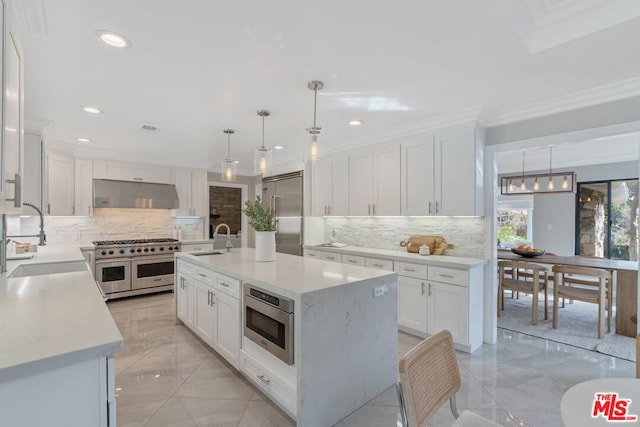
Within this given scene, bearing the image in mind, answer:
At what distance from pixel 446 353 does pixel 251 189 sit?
21.1 feet

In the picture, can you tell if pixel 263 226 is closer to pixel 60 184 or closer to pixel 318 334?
pixel 318 334

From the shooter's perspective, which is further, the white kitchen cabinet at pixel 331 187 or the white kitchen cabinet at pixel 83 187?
the white kitchen cabinet at pixel 83 187

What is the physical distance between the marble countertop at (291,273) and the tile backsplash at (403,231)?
1665 millimetres

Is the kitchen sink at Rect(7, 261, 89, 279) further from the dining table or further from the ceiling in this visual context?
the dining table

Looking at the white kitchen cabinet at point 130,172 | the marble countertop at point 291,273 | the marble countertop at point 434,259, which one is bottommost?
the marble countertop at point 434,259

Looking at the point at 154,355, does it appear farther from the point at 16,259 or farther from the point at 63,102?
the point at 63,102

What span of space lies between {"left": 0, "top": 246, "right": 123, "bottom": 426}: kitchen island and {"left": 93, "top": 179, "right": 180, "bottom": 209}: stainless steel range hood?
4.41m

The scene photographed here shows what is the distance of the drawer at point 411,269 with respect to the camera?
11.1ft

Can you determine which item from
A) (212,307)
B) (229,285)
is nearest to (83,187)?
(212,307)

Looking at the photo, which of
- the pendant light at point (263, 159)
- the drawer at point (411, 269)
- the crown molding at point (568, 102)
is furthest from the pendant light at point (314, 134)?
the crown molding at point (568, 102)

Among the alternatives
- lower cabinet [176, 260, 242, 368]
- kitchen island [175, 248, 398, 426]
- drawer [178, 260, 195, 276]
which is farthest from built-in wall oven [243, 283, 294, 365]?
drawer [178, 260, 195, 276]

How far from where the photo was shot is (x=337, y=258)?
4355 mm

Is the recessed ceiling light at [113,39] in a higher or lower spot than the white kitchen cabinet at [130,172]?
higher

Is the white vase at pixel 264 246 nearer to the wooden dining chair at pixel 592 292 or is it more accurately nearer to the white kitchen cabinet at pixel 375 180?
the white kitchen cabinet at pixel 375 180
